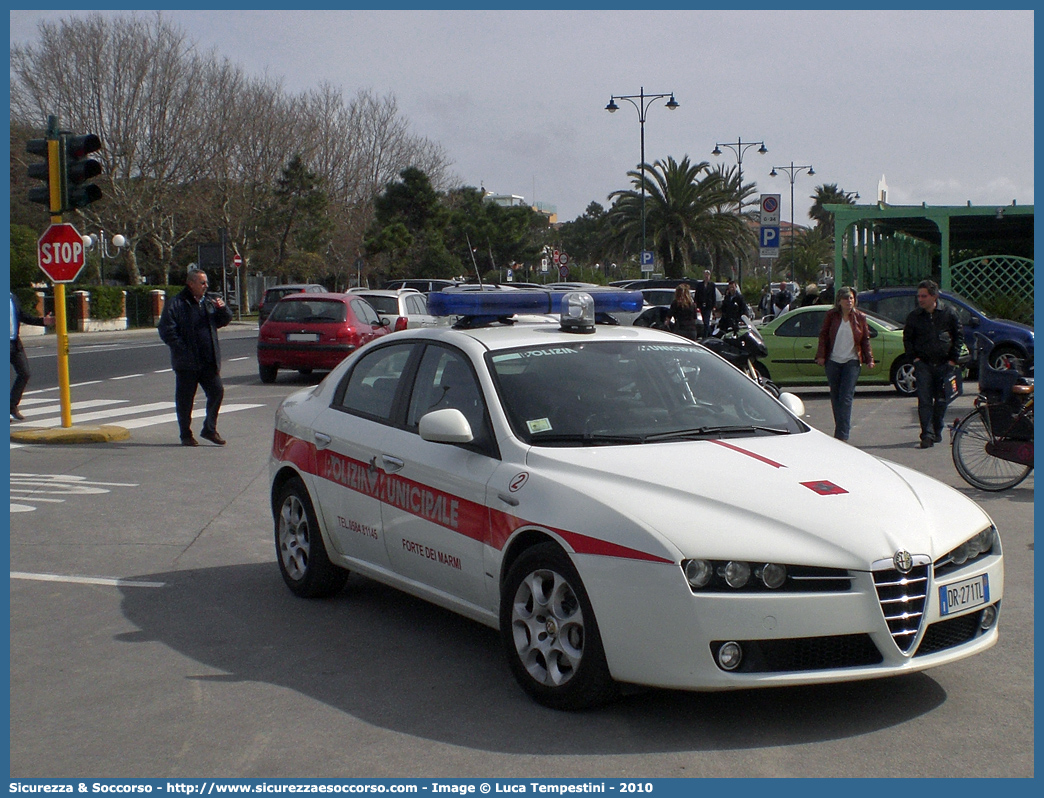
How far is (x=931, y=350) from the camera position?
1321 cm

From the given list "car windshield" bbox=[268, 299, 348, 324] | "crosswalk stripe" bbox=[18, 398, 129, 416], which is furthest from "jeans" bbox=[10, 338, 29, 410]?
"car windshield" bbox=[268, 299, 348, 324]

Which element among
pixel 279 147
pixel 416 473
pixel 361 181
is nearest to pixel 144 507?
pixel 416 473

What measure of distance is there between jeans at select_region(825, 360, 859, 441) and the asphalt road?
4637 millimetres

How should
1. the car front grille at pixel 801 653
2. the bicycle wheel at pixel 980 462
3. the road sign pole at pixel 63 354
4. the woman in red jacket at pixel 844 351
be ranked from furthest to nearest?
1. the road sign pole at pixel 63 354
2. the woman in red jacket at pixel 844 351
3. the bicycle wheel at pixel 980 462
4. the car front grille at pixel 801 653

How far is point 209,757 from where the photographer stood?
4461mm

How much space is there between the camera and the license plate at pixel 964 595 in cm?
469

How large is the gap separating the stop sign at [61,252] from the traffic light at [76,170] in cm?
46

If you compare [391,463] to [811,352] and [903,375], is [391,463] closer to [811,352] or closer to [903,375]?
[811,352]

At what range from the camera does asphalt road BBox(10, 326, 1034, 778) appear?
4375 mm

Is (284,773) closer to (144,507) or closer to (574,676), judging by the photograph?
(574,676)

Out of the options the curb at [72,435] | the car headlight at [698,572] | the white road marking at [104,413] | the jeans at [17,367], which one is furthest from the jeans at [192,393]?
the car headlight at [698,572]

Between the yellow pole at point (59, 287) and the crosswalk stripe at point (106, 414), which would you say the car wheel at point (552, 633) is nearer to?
the yellow pole at point (59, 287)

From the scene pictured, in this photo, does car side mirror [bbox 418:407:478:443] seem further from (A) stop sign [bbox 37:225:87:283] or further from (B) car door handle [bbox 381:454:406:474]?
(A) stop sign [bbox 37:225:87:283]

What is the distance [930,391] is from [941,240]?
2003cm
